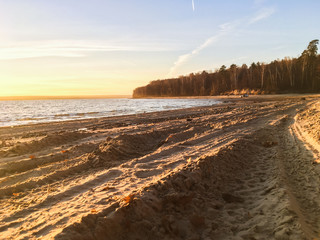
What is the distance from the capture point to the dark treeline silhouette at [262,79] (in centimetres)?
5612

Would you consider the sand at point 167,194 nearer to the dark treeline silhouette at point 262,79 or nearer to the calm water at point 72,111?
the calm water at point 72,111

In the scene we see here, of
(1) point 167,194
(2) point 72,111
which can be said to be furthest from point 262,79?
(1) point 167,194

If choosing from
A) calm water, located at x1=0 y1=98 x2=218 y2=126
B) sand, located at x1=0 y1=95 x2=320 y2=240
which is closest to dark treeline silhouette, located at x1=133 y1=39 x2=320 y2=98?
calm water, located at x1=0 y1=98 x2=218 y2=126

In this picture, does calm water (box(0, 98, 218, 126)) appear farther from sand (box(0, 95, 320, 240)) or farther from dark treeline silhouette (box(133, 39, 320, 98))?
dark treeline silhouette (box(133, 39, 320, 98))

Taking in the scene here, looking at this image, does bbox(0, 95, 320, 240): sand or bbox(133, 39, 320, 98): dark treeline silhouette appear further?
bbox(133, 39, 320, 98): dark treeline silhouette

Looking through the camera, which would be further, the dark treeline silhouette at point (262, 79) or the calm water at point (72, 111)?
the dark treeline silhouette at point (262, 79)

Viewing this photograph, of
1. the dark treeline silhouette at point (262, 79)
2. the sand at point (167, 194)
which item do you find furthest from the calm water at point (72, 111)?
the dark treeline silhouette at point (262, 79)

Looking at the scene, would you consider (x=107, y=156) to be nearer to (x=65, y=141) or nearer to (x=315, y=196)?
(x=65, y=141)

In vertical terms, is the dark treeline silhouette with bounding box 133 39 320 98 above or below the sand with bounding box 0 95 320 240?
above

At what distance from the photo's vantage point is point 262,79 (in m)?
67.6

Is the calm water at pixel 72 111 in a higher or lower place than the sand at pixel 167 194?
higher

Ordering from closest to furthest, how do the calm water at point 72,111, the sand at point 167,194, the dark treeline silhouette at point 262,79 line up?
the sand at point 167,194 → the calm water at point 72,111 → the dark treeline silhouette at point 262,79

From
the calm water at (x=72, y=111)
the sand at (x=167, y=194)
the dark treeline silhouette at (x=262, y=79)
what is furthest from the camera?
the dark treeline silhouette at (x=262, y=79)

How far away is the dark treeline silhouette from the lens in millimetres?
56125
